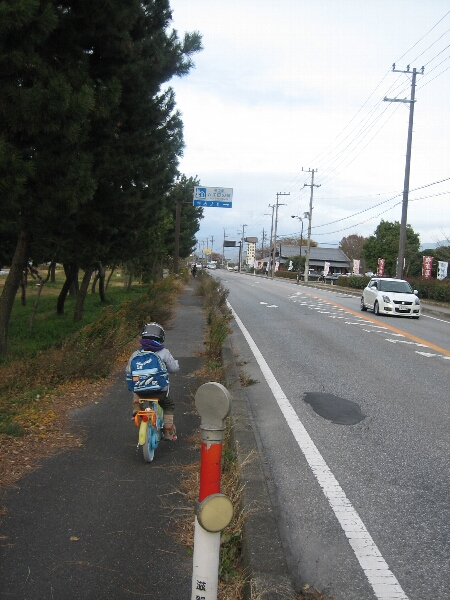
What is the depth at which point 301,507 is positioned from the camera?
4.37 m

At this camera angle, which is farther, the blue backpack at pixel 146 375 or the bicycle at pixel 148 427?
the blue backpack at pixel 146 375

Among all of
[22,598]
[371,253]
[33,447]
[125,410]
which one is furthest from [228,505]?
[371,253]

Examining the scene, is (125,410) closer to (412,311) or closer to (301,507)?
(301,507)

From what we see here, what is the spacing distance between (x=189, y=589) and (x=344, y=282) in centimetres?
5412

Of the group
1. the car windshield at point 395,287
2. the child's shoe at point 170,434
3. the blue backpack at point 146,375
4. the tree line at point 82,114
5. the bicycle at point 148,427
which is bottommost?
the child's shoe at point 170,434

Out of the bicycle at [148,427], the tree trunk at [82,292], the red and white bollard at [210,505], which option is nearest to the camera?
the red and white bollard at [210,505]

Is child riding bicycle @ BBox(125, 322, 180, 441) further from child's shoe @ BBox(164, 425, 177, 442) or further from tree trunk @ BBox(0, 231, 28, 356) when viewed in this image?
tree trunk @ BBox(0, 231, 28, 356)

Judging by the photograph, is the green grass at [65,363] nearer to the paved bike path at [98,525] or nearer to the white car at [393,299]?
the paved bike path at [98,525]

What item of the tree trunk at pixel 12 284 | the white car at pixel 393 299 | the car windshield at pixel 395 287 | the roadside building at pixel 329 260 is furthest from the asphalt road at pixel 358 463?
the roadside building at pixel 329 260

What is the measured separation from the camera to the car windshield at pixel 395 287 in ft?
73.1

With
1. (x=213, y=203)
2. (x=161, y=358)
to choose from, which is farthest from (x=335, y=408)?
(x=213, y=203)

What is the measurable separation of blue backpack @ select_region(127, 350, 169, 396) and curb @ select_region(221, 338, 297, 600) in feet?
2.95

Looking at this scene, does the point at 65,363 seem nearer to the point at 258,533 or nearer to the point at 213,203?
the point at 258,533

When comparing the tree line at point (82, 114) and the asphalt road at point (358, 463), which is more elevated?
the tree line at point (82, 114)
